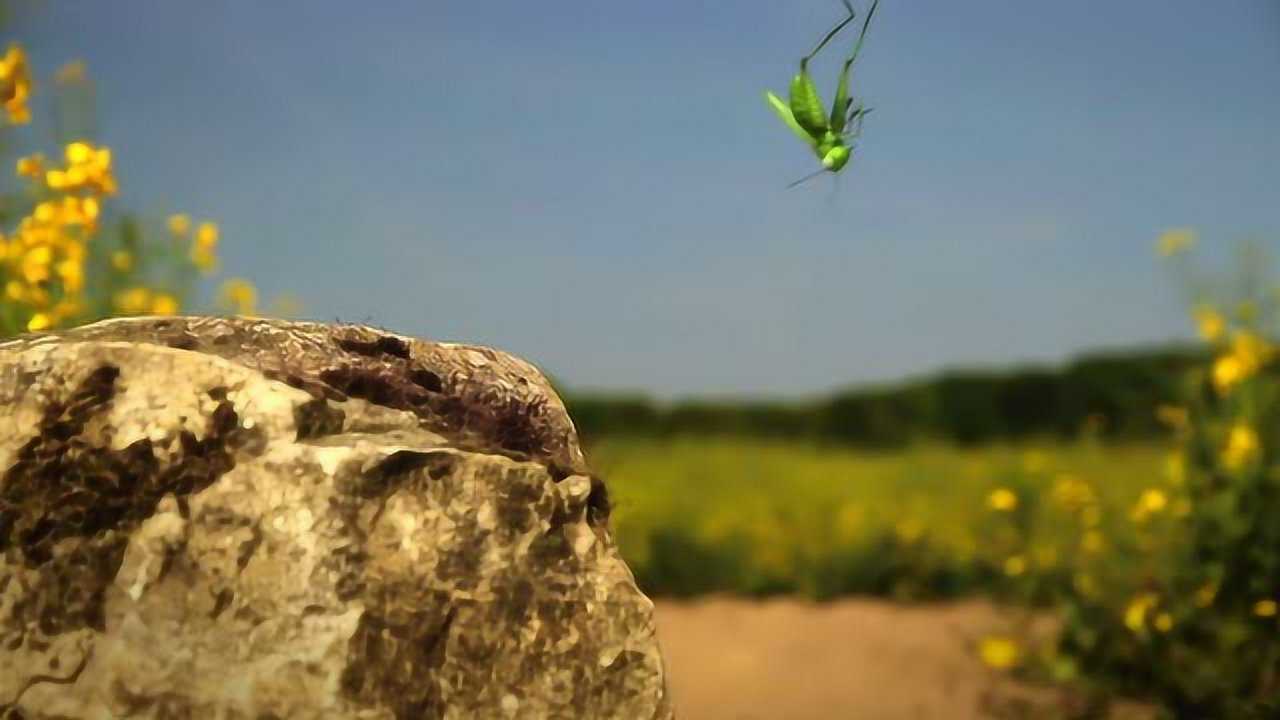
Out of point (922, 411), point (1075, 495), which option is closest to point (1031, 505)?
point (1075, 495)

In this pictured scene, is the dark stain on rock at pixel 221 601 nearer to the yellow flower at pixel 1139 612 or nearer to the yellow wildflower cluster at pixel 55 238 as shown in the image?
the yellow wildflower cluster at pixel 55 238

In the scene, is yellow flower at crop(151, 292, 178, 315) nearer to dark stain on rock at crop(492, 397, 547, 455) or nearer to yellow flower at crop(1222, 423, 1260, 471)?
dark stain on rock at crop(492, 397, 547, 455)

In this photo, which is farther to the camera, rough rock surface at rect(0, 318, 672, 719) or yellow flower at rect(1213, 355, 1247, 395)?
yellow flower at rect(1213, 355, 1247, 395)

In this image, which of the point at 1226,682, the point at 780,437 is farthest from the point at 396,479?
the point at 780,437

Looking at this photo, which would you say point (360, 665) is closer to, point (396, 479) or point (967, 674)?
point (396, 479)

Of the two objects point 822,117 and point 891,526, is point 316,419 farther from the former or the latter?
point 891,526

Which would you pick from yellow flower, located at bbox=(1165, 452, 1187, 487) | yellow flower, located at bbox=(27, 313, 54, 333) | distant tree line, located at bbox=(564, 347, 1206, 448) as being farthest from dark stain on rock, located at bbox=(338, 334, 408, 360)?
distant tree line, located at bbox=(564, 347, 1206, 448)
